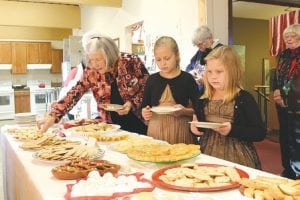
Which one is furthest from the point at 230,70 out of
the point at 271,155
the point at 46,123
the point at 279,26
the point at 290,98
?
the point at 279,26

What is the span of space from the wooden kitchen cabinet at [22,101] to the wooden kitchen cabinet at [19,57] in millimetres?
662

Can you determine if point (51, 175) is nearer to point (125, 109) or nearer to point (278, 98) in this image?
point (125, 109)

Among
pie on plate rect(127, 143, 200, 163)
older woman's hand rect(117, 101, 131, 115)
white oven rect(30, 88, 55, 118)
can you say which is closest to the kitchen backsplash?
white oven rect(30, 88, 55, 118)

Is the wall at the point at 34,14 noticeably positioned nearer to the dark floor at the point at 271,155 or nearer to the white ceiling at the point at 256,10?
the white ceiling at the point at 256,10

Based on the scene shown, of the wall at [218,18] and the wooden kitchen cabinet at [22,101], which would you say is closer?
the wall at [218,18]

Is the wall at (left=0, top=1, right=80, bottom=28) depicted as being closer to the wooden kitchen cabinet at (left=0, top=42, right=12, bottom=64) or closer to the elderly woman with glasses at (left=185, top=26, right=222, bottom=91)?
the wooden kitchen cabinet at (left=0, top=42, right=12, bottom=64)

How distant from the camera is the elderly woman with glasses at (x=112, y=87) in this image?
2.19 metres

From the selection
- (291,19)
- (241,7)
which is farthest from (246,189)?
(241,7)

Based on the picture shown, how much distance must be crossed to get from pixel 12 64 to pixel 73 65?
3.80 m

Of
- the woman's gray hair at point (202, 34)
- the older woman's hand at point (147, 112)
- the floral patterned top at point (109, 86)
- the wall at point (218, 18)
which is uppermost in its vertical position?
the wall at point (218, 18)

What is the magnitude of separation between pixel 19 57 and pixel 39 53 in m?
0.53

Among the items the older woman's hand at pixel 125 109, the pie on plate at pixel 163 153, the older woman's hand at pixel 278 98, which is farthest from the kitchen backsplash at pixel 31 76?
the pie on plate at pixel 163 153

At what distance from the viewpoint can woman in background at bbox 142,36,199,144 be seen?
197 cm

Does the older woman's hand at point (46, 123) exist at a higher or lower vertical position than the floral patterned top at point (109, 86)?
lower
